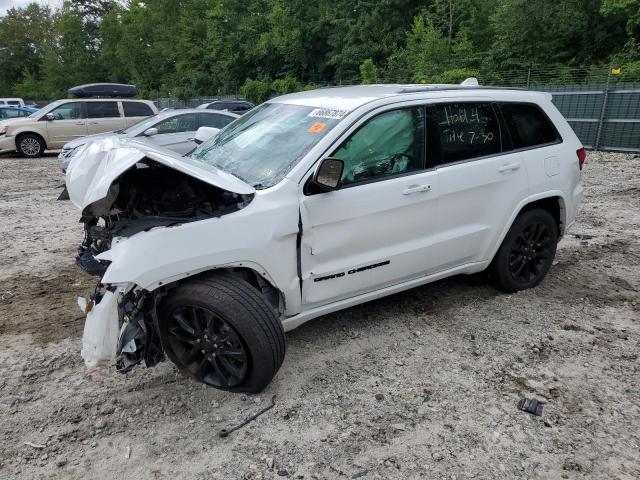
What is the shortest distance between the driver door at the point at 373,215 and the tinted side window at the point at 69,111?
13451 millimetres

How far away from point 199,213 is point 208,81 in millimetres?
38507

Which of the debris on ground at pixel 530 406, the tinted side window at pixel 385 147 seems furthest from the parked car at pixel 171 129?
the debris on ground at pixel 530 406

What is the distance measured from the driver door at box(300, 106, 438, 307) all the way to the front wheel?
935 mm

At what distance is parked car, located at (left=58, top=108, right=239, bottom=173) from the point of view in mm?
9305

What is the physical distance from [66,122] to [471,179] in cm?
1389

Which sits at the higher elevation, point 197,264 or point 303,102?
point 303,102

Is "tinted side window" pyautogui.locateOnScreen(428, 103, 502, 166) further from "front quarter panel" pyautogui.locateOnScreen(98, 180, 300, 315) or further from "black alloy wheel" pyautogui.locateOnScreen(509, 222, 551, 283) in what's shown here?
"front quarter panel" pyautogui.locateOnScreen(98, 180, 300, 315)

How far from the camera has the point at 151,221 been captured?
9.80 feet

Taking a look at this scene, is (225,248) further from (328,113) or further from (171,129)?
(171,129)

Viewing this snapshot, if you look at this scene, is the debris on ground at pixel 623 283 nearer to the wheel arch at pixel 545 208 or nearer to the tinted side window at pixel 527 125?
the wheel arch at pixel 545 208

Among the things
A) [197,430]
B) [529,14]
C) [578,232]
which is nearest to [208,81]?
[529,14]

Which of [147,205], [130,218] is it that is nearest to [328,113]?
[147,205]

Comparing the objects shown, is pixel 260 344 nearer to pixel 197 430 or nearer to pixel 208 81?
pixel 197 430

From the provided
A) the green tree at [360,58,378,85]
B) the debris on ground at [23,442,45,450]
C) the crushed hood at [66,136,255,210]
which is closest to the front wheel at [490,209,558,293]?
the crushed hood at [66,136,255,210]
